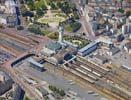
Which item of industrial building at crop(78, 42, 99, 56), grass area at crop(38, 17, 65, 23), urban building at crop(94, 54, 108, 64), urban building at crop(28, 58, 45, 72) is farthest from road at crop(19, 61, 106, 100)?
grass area at crop(38, 17, 65, 23)

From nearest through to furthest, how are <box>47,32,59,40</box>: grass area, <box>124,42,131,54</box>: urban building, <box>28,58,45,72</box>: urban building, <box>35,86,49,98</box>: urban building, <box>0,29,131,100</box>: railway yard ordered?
<box>35,86,49,98</box>: urban building
<box>0,29,131,100</box>: railway yard
<box>28,58,45,72</box>: urban building
<box>124,42,131,54</box>: urban building
<box>47,32,59,40</box>: grass area

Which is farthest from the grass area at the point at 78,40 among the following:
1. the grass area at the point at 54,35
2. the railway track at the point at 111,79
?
the railway track at the point at 111,79

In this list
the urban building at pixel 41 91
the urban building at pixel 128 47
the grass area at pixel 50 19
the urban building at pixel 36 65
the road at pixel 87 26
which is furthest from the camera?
the grass area at pixel 50 19

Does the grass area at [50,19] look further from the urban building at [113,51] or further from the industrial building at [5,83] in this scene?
the industrial building at [5,83]

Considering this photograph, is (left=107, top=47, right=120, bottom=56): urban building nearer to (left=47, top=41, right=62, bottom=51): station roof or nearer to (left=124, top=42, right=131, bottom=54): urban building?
(left=124, top=42, right=131, bottom=54): urban building

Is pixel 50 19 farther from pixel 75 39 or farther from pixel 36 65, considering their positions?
pixel 36 65

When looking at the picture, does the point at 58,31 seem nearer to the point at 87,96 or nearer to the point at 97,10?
the point at 97,10

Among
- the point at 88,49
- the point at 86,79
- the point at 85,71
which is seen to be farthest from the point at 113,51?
the point at 86,79

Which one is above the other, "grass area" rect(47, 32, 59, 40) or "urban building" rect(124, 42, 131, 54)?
"grass area" rect(47, 32, 59, 40)

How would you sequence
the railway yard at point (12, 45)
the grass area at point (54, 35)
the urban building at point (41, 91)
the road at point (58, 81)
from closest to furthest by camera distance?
1. the urban building at point (41, 91)
2. the road at point (58, 81)
3. the railway yard at point (12, 45)
4. the grass area at point (54, 35)
